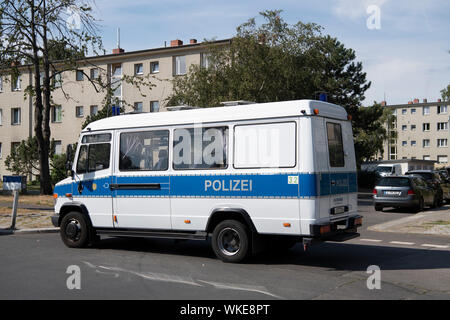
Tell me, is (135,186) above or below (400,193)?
above

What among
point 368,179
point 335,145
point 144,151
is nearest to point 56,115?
point 368,179

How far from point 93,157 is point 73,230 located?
1.55m

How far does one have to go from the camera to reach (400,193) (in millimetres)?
21125

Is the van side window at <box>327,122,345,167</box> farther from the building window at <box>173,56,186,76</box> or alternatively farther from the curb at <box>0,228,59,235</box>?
the building window at <box>173,56,186,76</box>

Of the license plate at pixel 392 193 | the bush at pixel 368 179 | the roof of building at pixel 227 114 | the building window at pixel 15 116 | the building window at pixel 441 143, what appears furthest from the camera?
the building window at pixel 441 143

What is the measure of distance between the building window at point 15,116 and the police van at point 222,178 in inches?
1733

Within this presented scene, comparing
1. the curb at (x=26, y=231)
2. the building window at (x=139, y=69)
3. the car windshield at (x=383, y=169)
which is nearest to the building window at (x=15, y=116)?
the building window at (x=139, y=69)

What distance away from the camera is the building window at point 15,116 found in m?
51.7

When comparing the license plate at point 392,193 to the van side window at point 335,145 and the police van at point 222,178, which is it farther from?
the van side window at point 335,145

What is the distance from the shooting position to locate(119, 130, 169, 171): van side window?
9.98 m

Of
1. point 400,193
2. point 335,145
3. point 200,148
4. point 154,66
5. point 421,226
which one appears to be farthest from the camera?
point 154,66

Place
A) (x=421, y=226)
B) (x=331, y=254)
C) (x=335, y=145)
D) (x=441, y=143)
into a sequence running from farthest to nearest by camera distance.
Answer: (x=441, y=143) → (x=421, y=226) → (x=331, y=254) → (x=335, y=145)

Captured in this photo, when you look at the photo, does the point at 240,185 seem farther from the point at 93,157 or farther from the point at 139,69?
the point at 139,69

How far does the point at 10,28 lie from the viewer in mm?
24969
